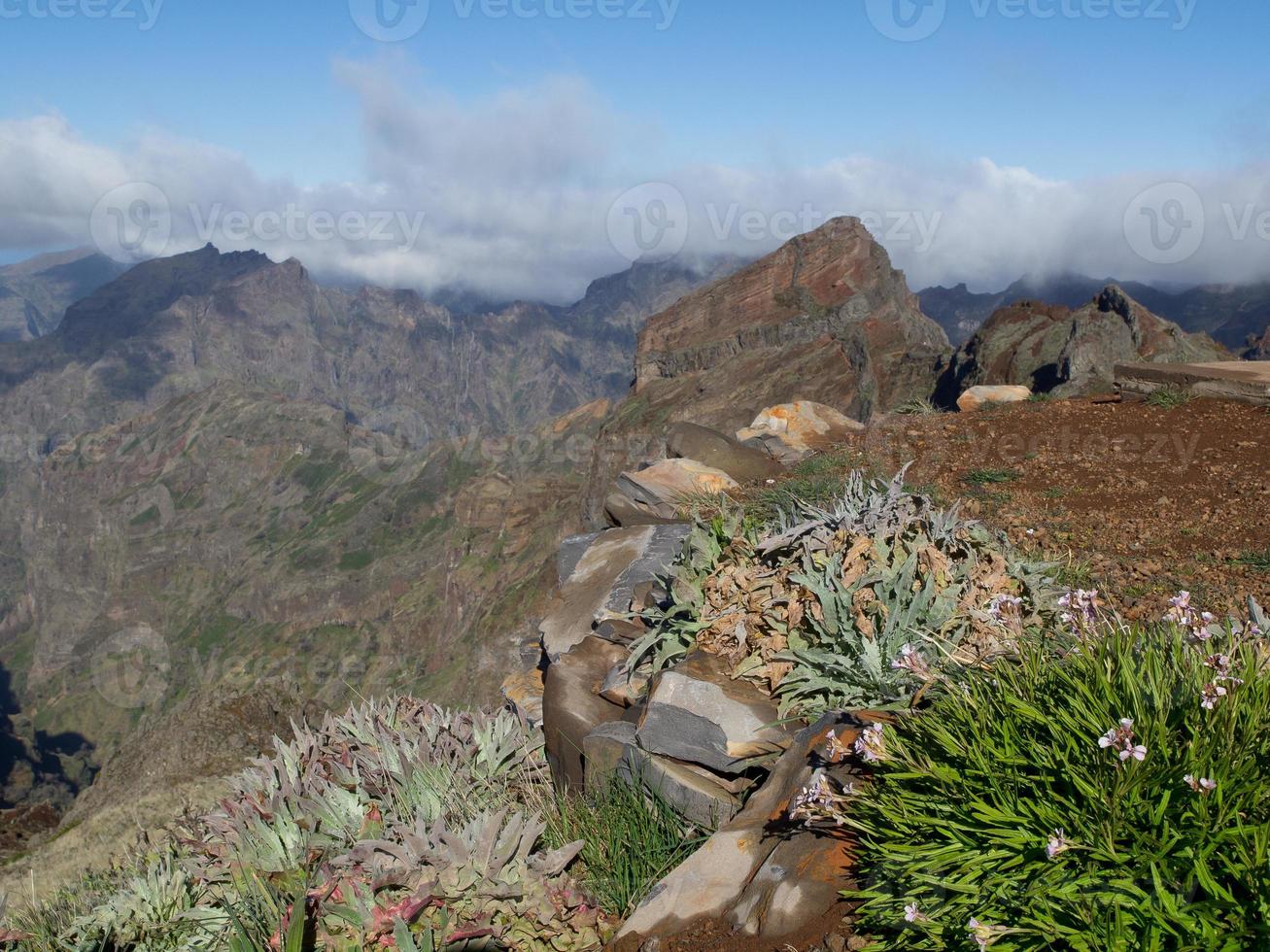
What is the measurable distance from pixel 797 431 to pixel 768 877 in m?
12.4

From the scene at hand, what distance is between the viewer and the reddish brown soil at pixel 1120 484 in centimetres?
815

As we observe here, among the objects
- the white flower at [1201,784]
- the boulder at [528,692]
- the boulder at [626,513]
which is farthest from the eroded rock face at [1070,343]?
the white flower at [1201,784]

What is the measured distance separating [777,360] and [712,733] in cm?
10829

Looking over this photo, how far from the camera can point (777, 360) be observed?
364 ft

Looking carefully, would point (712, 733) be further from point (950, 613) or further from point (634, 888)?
point (950, 613)

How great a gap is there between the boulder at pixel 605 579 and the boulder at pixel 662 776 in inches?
88.1

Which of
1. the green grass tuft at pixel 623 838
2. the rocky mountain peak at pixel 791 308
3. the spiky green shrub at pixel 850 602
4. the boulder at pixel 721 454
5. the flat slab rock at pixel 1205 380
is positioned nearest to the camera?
the green grass tuft at pixel 623 838

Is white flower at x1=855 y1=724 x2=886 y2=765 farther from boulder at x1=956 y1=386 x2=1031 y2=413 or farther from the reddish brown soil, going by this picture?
boulder at x1=956 y1=386 x2=1031 y2=413

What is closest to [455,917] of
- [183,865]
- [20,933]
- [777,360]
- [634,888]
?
[634,888]

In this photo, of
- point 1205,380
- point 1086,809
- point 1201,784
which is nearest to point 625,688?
point 1086,809

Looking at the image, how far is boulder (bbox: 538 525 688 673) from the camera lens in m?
8.80

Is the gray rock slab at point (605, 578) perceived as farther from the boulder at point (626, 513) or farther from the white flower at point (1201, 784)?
the white flower at point (1201, 784)

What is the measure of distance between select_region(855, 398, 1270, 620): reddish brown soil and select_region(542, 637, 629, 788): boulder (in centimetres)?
385

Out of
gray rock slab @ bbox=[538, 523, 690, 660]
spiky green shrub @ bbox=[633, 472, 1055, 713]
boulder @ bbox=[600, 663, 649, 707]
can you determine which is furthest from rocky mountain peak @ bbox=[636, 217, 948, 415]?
boulder @ bbox=[600, 663, 649, 707]
